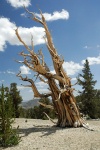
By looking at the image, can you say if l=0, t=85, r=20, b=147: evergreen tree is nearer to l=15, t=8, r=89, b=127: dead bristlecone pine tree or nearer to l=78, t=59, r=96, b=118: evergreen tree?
l=15, t=8, r=89, b=127: dead bristlecone pine tree

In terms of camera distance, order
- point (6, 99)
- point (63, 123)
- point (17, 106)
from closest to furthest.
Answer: point (6, 99) → point (63, 123) → point (17, 106)

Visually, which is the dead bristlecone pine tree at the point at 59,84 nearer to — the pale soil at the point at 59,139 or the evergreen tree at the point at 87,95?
the pale soil at the point at 59,139

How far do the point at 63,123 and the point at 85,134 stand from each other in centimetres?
242

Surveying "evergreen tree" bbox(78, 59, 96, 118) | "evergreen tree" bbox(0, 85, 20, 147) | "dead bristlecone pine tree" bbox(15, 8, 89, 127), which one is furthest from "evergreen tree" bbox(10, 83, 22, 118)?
Result: "evergreen tree" bbox(0, 85, 20, 147)

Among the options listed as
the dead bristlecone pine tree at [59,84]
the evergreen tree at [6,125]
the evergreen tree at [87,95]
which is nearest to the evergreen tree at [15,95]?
the evergreen tree at [87,95]

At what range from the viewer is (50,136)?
12758 millimetres

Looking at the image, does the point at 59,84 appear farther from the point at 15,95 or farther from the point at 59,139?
the point at 15,95

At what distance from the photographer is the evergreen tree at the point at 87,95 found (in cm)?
3134

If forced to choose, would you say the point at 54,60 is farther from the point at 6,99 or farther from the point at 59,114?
the point at 6,99

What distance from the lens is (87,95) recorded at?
32.2 metres

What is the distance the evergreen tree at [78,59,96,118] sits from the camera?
103 feet

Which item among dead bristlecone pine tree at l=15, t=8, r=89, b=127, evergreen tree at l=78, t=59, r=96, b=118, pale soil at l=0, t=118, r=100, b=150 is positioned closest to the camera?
pale soil at l=0, t=118, r=100, b=150

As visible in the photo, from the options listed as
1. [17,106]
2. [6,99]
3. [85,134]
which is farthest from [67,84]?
[17,106]

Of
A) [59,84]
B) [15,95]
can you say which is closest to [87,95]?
[15,95]
